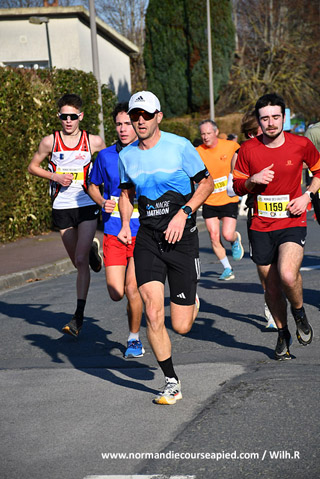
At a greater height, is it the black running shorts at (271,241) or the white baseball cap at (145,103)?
the white baseball cap at (145,103)

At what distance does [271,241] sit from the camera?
6258 millimetres

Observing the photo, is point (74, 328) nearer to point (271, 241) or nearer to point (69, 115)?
point (69, 115)

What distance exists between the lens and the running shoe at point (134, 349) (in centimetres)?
679

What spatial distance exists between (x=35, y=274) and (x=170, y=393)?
772 cm

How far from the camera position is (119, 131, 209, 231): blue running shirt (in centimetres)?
547

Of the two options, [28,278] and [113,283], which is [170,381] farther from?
[28,278]

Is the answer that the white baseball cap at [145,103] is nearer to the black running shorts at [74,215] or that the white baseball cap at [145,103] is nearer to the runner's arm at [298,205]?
the runner's arm at [298,205]

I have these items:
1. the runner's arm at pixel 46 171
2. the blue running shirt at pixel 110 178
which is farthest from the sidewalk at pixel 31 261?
the blue running shirt at pixel 110 178

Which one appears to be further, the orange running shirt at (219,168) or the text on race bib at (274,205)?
the orange running shirt at (219,168)

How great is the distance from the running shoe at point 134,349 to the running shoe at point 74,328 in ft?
2.98

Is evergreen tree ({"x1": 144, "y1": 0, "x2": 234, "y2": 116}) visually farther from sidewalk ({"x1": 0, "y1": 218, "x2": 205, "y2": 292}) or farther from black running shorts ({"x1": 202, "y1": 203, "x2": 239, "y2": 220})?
black running shorts ({"x1": 202, "y1": 203, "x2": 239, "y2": 220})

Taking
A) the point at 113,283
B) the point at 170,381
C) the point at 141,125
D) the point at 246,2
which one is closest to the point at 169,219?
→ the point at 141,125

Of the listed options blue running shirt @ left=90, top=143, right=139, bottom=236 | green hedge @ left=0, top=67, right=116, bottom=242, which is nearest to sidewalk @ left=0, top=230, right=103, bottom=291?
green hedge @ left=0, top=67, right=116, bottom=242

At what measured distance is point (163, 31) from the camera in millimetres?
41312
